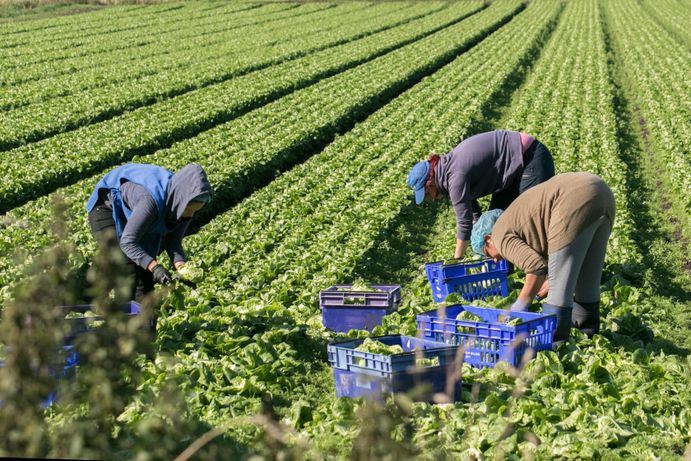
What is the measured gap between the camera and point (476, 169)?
784 cm

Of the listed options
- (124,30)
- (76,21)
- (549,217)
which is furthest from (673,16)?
(549,217)

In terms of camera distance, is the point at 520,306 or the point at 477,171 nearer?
the point at 520,306

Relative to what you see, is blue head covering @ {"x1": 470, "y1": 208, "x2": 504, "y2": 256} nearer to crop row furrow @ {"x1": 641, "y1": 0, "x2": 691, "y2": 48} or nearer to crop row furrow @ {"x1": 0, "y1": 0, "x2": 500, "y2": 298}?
crop row furrow @ {"x1": 0, "y1": 0, "x2": 500, "y2": 298}

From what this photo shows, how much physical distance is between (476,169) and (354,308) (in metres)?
1.71

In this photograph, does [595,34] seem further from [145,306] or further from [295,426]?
[145,306]

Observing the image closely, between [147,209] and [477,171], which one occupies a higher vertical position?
[147,209]

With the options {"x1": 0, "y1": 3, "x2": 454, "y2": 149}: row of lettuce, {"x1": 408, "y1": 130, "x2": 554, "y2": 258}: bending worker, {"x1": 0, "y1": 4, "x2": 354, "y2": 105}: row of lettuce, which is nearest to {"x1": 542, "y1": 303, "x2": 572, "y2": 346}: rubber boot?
{"x1": 408, "y1": 130, "x2": 554, "y2": 258}: bending worker

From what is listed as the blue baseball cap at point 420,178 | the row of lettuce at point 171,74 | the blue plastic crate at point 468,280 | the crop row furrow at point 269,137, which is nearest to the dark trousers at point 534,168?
the blue plastic crate at point 468,280

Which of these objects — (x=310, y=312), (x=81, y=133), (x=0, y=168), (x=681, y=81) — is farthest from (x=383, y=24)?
(x=310, y=312)

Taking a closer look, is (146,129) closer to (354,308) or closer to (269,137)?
(269,137)

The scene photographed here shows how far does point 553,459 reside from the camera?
5242mm

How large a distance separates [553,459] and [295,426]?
174 cm

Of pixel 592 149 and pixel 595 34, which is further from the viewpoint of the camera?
pixel 595 34

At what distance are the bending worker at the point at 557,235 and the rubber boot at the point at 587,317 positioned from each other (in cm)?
37
